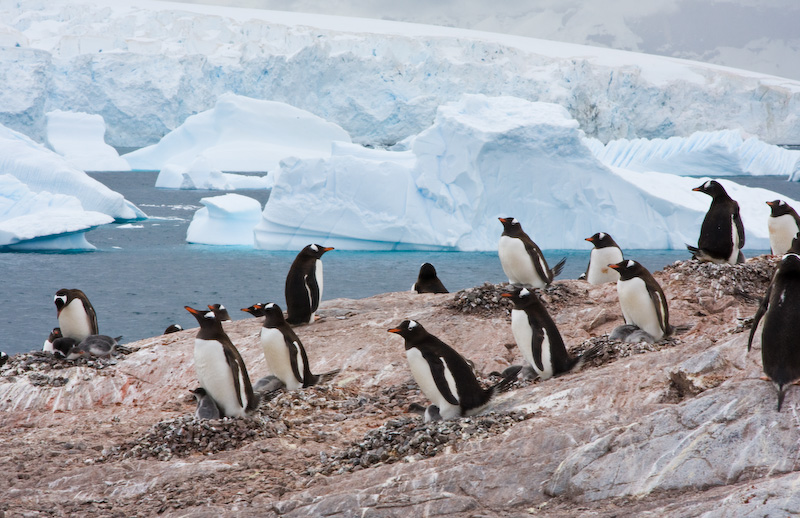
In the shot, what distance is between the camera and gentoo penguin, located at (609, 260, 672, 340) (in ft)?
17.3

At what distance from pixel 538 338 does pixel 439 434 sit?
135 centimetres

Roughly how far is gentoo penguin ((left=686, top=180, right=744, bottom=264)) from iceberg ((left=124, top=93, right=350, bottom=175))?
116 feet

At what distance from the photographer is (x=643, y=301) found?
17.4 ft

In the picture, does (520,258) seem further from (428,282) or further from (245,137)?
(245,137)

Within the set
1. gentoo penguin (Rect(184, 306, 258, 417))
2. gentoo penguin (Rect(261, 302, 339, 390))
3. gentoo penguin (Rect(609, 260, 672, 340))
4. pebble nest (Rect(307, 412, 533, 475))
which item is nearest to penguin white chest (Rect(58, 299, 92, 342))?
gentoo penguin (Rect(261, 302, 339, 390))

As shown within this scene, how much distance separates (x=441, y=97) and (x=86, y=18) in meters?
32.9

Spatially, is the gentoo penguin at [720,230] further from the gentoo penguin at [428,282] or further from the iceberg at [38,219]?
the iceberg at [38,219]

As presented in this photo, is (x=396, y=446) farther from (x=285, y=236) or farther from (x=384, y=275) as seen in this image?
(x=285, y=236)

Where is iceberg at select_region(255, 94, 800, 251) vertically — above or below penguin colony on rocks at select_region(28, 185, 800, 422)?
above

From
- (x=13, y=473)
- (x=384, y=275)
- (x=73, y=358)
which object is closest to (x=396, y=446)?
(x=13, y=473)

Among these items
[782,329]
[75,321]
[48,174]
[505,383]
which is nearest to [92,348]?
[75,321]

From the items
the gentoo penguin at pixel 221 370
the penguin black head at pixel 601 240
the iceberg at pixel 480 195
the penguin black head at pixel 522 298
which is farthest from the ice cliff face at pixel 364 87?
the gentoo penguin at pixel 221 370

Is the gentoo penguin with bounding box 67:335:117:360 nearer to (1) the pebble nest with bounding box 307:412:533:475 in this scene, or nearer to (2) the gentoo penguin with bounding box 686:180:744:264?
(1) the pebble nest with bounding box 307:412:533:475

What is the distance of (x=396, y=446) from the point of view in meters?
3.84
